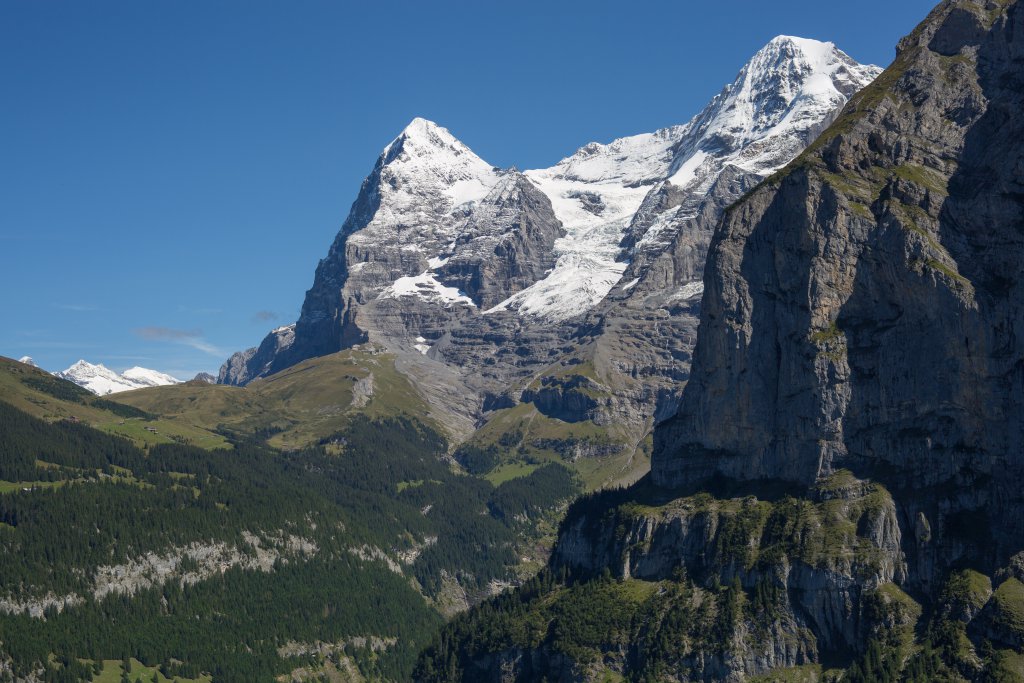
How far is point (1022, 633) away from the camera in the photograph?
19988 centimetres

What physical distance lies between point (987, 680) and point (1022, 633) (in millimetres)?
9789

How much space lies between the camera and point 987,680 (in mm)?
198250
